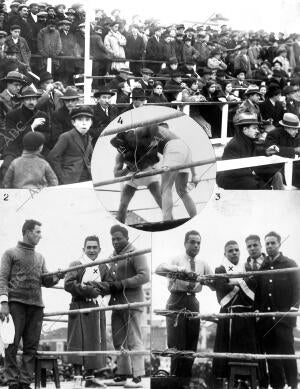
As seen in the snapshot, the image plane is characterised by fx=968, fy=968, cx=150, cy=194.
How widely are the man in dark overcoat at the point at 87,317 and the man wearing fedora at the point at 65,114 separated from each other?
1.19m

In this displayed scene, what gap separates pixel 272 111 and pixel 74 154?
231 centimetres

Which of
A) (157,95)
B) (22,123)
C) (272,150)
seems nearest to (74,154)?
(22,123)

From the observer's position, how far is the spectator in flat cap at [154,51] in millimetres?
10586

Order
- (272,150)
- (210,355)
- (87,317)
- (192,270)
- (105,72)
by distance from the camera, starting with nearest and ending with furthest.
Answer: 1. (87,317)
2. (210,355)
3. (192,270)
4. (105,72)
5. (272,150)

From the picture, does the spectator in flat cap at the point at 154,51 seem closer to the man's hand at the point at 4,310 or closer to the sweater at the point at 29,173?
the sweater at the point at 29,173

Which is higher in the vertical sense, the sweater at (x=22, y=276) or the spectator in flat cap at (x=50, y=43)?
the spectator in flat cap at (x=50, y=43)

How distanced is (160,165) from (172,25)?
5.34 feet

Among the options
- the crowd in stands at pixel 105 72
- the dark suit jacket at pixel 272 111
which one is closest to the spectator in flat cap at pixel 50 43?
the crowd in stands at pixel 105 72

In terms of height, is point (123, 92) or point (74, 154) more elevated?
point (123, 92)

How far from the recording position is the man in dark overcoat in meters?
9.98

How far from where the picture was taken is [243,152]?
34.8 ft

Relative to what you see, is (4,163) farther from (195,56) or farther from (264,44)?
(264,44)

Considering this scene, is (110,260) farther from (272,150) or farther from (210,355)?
(272,150)

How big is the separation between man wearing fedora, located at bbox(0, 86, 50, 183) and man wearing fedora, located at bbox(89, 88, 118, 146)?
503mm
